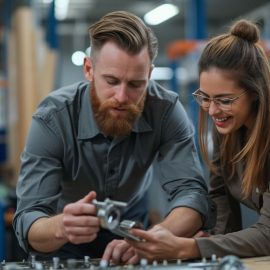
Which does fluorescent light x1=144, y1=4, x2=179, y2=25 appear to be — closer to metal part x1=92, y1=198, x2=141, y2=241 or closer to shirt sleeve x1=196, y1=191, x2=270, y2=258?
shirt sleeve x1=196, y1=191, x2=270, y2=258

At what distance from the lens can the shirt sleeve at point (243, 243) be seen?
1477 mm

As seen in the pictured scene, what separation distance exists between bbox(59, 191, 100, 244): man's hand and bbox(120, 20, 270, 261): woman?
0.16 metres

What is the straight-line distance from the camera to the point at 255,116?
5.36 ft

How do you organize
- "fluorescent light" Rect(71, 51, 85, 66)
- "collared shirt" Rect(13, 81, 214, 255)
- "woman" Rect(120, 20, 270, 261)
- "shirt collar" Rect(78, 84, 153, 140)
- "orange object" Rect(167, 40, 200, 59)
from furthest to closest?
"fluorescent light" Rect(71, 51, 85, 66)
"orange object" Rect(167, 40, 200, 59)
"shirt collar" Rect(78, 84, 153, 140)
"collared shirt" Rect(13, 81, 214, 255)
"woman" Rect(120, 20, 270, 261)

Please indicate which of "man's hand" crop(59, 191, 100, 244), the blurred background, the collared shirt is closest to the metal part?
"man's hand" crop(59, 191, 100, 244)

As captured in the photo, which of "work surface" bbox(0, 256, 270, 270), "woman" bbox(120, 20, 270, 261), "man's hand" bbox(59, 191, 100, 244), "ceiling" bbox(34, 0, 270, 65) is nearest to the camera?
"work surface" bbox(0, 256, 270, 270)

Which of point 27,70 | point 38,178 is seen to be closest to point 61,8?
point 27,70

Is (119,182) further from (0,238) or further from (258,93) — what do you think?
(0,238)

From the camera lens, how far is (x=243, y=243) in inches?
59.3

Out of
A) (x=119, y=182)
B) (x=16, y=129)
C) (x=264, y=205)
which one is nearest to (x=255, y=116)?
(x=264, y=205)

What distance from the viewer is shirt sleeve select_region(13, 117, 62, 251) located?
163 centimetres

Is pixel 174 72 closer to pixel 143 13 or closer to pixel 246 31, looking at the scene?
pixel 143 13

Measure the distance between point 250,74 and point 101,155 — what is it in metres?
0.59

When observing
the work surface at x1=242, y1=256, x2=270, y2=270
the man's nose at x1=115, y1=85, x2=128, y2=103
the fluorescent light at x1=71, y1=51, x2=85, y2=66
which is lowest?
the work surface at x1=242, y1=256, x2=270, y2=270
